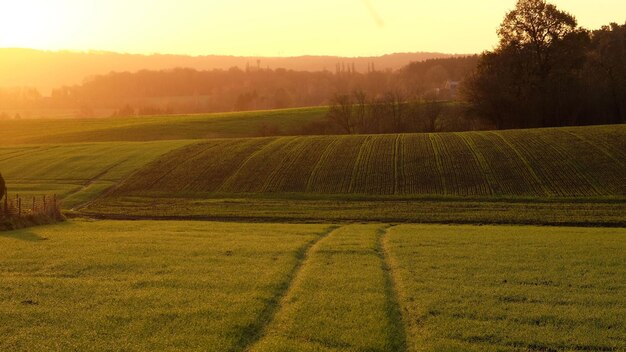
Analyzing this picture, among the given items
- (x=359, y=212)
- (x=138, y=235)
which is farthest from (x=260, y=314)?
(x=359, y=212)

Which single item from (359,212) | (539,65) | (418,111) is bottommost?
(359,212)

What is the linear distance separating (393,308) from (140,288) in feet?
23.3

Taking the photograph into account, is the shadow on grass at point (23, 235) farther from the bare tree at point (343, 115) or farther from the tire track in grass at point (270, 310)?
the bare tree at point (343, 115)

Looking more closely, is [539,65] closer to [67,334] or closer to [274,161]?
[274,161]

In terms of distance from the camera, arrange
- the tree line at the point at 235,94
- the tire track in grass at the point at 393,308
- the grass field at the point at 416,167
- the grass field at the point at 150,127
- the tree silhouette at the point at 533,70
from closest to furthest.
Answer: the tire track in grass at the point at 393,308 → the grass field at the point at 416,167 → the tree silhouette at the point at 533,70 → the grass field at the point at 150,127 → the tree line at the point at 235,94

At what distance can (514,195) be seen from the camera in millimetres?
36719

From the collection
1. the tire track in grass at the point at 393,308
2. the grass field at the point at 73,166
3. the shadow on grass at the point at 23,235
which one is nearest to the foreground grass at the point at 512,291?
the tire track in grass at the point at 393,308

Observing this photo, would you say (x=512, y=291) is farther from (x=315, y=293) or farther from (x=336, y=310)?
(x=315, y=293)

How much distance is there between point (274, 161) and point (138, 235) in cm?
2419

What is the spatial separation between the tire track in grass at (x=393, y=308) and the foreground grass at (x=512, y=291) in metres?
0.18

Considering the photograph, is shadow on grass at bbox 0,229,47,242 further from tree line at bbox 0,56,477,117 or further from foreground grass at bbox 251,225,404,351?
tree line at bbox 0,56,477,117

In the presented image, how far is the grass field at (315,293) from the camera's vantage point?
40.8 ft

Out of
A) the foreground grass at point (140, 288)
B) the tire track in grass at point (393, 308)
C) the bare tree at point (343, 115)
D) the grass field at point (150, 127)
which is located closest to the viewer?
the tire track in grass at point (393, 308)

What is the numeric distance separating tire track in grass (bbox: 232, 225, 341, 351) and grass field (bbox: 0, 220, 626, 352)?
5 cm
